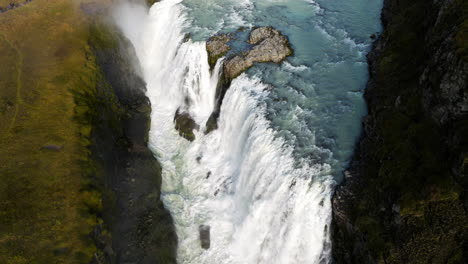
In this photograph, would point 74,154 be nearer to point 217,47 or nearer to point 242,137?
point 242,137

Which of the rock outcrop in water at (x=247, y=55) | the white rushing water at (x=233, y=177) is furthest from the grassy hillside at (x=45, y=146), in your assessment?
the rock outcrop in water at (x=247, y=55)

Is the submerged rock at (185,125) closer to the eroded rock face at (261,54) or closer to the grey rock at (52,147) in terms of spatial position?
the eroded rock face at (261,54)

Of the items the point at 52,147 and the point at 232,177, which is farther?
the point at 232,177

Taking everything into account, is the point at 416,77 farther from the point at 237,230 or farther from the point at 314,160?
the point at 237,230

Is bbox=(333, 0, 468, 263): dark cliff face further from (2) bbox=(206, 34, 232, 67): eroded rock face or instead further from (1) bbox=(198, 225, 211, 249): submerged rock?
(2) bbox=(206, 34, 232, 67): eroded rock face

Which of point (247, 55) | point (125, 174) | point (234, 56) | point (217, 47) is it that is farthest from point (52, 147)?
point (247, 55)

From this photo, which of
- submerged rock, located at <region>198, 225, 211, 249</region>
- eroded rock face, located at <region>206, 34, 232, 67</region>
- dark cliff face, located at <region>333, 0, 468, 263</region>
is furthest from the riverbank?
dark cliff face, located at <region>333, 0, 468, 263</region>
